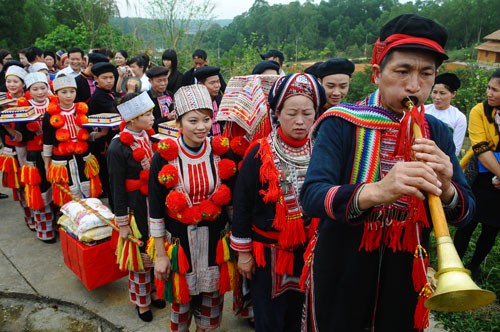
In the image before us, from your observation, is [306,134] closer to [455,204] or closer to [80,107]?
[455,204]

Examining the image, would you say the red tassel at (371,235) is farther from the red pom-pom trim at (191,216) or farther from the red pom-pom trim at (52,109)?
the red pom-pom trim at (52,109)

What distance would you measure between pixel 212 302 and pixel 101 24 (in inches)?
580

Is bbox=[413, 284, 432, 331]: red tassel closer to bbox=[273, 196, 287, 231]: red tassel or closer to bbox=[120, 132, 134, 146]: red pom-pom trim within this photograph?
bbox=[273, 196, 287, 231]: red tassel

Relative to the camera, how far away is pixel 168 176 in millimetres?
2572

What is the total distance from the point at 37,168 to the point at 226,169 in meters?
3.13

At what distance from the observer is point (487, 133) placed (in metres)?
3.61

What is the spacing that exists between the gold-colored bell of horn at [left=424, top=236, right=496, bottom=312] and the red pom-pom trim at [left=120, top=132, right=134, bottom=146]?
100 inches

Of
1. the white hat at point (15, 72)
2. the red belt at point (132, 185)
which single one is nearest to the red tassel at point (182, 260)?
the red belt at point (132, 185)

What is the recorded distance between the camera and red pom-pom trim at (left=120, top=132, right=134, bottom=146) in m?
3.18

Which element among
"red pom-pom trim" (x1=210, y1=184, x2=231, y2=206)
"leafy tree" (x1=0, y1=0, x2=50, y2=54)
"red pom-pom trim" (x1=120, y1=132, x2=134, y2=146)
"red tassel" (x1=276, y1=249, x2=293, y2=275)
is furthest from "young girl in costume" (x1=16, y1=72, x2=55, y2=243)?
"leafy tree" (x1=0, y1=0, x2=50, y2=54)

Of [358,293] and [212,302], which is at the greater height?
[358,293]

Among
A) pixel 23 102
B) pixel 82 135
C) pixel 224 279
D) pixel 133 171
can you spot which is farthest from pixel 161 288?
pixel 23 102

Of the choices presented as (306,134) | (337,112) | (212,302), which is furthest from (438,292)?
(212,302)

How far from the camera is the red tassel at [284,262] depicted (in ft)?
7.87
